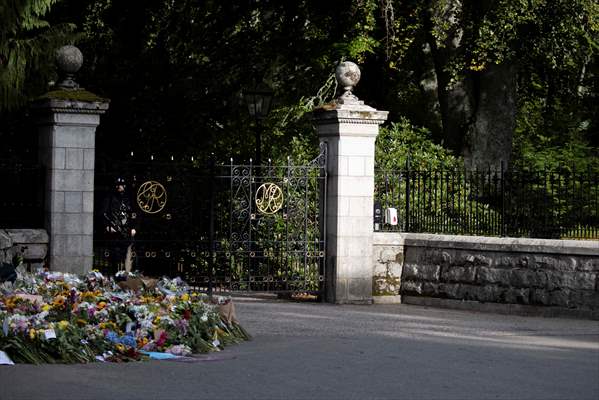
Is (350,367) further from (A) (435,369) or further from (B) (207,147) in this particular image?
(B) (207,147)

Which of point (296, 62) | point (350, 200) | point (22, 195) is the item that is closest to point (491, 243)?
point (350, 200)

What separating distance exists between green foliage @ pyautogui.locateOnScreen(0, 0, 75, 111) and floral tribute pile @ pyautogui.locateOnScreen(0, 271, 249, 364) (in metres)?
9.94

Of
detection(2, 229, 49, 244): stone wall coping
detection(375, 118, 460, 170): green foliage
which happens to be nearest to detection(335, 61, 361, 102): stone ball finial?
detection(375, 118, 460, 170): green foliage

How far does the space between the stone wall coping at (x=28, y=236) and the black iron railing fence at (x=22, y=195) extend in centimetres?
27

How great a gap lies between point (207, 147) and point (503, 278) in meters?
11.5

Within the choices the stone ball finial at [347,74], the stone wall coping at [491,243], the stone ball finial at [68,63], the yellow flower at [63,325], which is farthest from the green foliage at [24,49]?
the yellow flower at [63,325]

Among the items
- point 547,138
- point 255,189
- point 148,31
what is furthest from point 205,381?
point 547,138

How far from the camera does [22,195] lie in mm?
15430

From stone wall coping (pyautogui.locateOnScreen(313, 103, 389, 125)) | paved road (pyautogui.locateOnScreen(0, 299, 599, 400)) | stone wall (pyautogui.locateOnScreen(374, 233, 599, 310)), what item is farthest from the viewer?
stone wall coping (pyautogui.locateOnScreen(313, 103, 389, 125))

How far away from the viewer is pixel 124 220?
16.2 metres

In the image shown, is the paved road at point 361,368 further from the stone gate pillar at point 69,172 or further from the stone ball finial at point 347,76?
the stone ball finial at point 347,76

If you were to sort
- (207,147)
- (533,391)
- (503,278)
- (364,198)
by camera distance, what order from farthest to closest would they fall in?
(207,147), (364,198), (503,278), (533,391)

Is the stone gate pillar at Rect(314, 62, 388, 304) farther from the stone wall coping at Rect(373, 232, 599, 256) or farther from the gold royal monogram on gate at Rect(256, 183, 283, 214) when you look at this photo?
the gold royal monogram on gate at Rect(256, 183, 283, 214)

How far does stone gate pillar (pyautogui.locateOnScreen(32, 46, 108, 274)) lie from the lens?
1520 cm
